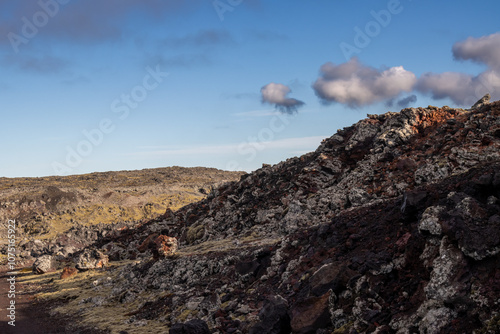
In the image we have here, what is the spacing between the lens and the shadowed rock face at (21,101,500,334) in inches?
400

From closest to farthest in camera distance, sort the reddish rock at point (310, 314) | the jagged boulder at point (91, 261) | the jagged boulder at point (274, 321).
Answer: the reddish rock at point (310, 314) < the jagged boulder at point (274, 321) < the jagged boulder at point (91, 261)

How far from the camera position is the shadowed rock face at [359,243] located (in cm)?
1017

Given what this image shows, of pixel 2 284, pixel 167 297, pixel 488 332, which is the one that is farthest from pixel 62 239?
pixel 488 332

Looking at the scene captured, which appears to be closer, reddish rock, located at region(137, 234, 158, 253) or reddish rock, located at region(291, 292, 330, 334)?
reddish rock, located at region(291, 292, 330, 334)

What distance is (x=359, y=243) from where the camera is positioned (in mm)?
15977

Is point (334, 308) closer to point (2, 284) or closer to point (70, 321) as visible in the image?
point (70, 321)

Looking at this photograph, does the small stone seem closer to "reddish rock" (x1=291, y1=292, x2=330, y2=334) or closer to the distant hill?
the distant hill

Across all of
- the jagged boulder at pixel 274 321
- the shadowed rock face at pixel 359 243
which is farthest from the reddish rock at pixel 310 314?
Answer: the jagged boulder at pixel 274 321

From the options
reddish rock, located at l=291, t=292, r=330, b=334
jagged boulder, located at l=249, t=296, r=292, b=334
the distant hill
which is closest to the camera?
reddish rock, located at l=291, t=292, r=330, b=334

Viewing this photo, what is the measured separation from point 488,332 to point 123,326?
18652 millimetres

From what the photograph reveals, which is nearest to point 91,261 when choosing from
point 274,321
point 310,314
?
point 274,321

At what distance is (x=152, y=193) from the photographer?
92750mm

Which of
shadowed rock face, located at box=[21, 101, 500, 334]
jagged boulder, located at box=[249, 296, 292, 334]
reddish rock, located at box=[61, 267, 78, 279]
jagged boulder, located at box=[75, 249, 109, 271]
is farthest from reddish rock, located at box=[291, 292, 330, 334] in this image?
reddish rock, located at box=[61, 267, 78, 279]

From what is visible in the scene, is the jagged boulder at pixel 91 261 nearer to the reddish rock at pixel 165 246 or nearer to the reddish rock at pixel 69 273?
the reddish rock at pixel 69 273
